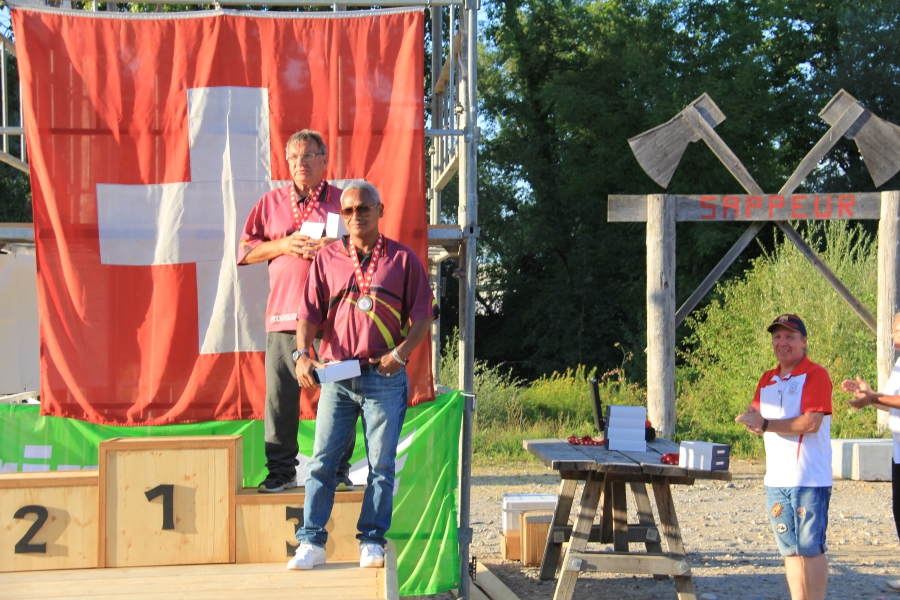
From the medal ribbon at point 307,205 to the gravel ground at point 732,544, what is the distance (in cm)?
262

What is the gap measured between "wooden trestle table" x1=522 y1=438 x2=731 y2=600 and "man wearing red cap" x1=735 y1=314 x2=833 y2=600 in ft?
1.55

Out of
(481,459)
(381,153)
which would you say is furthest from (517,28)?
(381,153)

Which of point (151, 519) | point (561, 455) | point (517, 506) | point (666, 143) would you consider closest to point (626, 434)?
point (561, 455)

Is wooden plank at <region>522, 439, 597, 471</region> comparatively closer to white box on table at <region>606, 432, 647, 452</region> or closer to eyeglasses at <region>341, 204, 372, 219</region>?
white box on table at <region>606, 432, 647, 452</region>

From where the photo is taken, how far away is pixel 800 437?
4312 millimetres

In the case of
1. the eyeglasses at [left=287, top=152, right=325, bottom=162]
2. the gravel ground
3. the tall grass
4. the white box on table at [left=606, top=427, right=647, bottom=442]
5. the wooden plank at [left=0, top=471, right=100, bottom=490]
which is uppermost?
the eyeglasses at [left=287, top=152, right=325, bottom=162]

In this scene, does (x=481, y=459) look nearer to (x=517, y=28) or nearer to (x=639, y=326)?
(x=639, y=326)

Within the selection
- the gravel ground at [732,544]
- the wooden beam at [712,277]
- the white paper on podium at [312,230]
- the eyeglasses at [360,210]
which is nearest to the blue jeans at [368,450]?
the eyeglasses at [360,210]

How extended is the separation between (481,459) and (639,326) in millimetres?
11978

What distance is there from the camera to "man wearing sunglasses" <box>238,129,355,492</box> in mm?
4523

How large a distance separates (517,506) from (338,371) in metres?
2.82

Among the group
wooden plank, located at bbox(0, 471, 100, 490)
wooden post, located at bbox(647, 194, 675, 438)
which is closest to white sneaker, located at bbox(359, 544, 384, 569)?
wooden plank, located at bbox(0, 471, 100, 490)

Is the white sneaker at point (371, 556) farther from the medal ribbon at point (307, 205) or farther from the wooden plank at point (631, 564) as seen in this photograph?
the medal ribbon at point (307, 205)

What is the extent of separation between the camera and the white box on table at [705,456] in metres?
4.70
